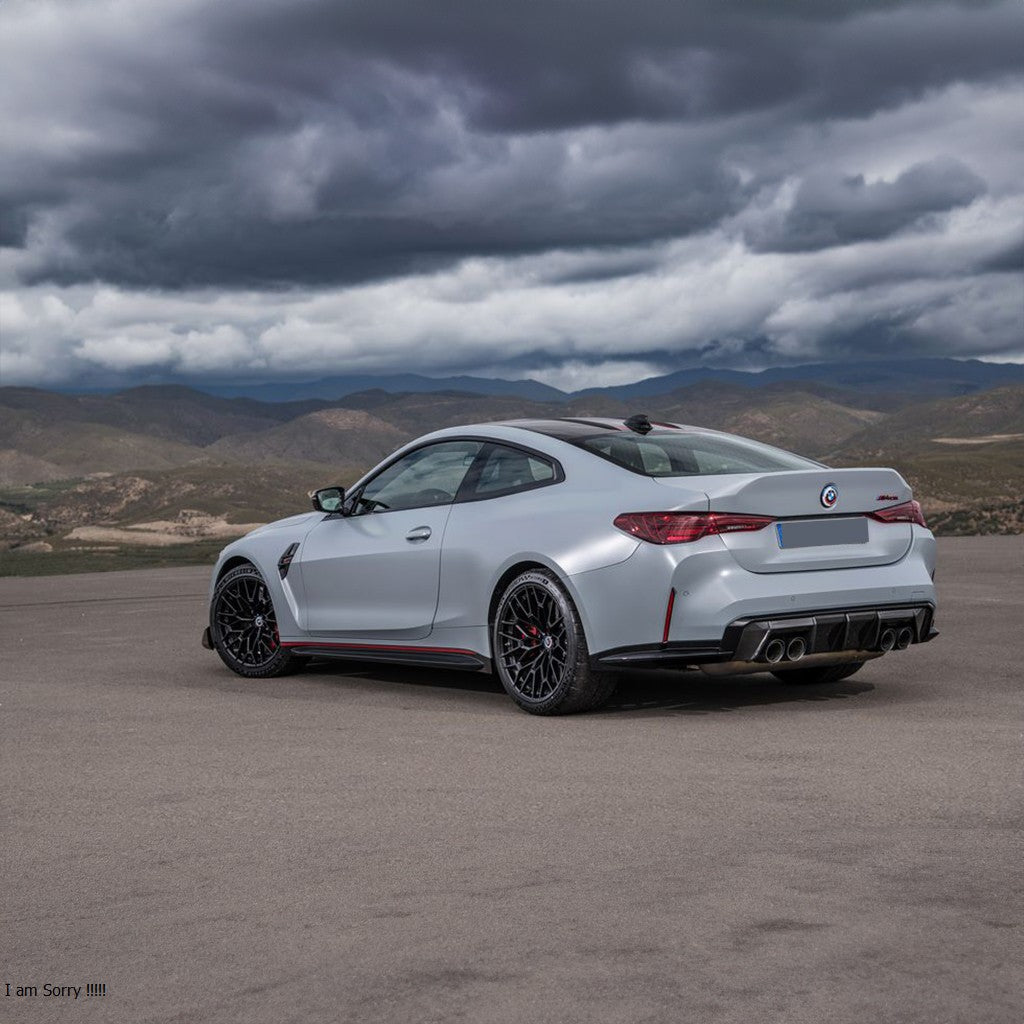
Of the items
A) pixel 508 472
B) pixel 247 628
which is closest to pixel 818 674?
pixel 508 472

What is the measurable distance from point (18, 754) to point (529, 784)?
2554 mm

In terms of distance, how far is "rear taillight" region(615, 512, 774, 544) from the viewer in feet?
23.7

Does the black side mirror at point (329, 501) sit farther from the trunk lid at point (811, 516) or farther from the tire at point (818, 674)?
the tire at point (818, 674)

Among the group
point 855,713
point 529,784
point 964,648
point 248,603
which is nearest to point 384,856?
point 529,784

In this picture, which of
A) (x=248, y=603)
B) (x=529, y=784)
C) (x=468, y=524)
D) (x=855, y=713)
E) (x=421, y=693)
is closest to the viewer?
(x=529, y=784)

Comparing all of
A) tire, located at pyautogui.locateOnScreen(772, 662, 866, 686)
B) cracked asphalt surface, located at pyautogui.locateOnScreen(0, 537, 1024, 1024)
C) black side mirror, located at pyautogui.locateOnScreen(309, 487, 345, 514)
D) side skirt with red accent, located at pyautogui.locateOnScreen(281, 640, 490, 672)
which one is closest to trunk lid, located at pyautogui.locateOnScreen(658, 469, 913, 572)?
cracked asphalt surface, located at pyautogui.locateOnScreen(0, 537, 1024, 1024)

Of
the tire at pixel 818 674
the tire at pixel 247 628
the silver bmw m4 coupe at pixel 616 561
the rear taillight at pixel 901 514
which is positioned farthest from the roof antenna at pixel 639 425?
the tire at pixel 247 628

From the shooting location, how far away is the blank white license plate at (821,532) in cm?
740

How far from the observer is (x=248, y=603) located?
9.95 m

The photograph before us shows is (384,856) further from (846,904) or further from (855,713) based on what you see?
(855,713)

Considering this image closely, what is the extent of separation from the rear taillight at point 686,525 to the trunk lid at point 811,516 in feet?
0.12

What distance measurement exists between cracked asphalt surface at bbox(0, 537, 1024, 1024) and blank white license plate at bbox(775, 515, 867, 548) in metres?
0.89

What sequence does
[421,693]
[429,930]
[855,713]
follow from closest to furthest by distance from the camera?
[429,930] → [855,713] → [421,693]

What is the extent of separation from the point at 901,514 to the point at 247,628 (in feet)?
14.5
